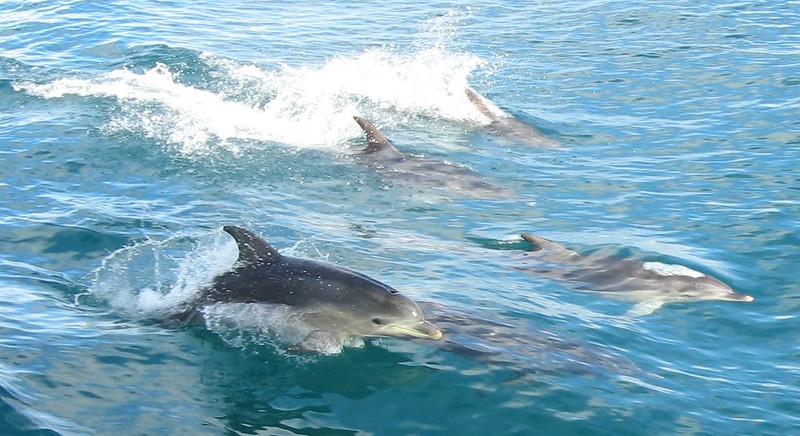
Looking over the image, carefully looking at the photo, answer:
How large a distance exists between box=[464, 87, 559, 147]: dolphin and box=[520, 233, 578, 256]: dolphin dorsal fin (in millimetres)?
5387

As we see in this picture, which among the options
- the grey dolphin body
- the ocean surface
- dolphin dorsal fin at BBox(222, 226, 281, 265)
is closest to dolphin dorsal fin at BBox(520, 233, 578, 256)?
the ocean surface

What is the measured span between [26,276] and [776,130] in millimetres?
13463

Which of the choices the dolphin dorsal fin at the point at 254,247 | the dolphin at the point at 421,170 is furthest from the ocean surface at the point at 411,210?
the dolphin dorsal fin at the point at 254,247

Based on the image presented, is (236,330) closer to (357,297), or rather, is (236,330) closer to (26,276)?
(357,297)

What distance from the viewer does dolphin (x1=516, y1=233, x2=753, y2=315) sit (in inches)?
489

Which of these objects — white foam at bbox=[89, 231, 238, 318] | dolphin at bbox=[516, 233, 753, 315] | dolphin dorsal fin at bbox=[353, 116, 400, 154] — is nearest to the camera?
white foam at bbox=[89, 231, 238, 318]

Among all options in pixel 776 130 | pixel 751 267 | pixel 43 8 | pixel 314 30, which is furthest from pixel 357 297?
pixel 43 8

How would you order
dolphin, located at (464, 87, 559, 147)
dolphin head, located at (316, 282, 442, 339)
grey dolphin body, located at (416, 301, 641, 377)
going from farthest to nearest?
dolphin, located at (464, 87, 559, 147)
grey dolphin body, located at (416, 301, 641, 377)
dolphin head, located at (316, 282, 442, 339)

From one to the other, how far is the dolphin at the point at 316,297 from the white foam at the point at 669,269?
4.00 m

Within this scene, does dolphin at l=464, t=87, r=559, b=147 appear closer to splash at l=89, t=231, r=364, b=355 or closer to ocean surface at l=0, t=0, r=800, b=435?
ocean surface at l=0, t=0, r=800, b=435

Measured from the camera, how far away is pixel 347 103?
2178 cm

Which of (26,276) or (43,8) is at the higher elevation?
(43,8)

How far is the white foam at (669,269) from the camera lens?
12.9 metres

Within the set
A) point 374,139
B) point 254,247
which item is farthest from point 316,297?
point 374,139
